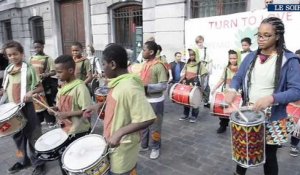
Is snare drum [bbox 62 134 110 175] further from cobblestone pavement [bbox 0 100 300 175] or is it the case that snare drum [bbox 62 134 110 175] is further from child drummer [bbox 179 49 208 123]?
child drummer [bbox 179 49 208 123]

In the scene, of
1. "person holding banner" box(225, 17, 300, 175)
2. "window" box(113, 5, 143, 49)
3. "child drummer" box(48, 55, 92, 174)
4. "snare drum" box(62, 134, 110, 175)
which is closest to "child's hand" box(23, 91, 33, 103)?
"child drummer" box(48, 55, 92, 174)

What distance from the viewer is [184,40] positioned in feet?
29.4

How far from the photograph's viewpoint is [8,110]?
337cm

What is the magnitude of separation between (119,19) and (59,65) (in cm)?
950

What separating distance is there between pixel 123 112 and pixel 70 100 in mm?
972

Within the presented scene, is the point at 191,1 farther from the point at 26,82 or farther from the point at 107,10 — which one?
the point at 26,82

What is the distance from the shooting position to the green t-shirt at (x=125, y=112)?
2.12m

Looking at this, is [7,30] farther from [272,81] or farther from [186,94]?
[272,81]

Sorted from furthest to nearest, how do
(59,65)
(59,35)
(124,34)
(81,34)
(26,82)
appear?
1. (59,35)
2. (81,34)
3. (124,34)
4. (26,82)
5. (59,65)

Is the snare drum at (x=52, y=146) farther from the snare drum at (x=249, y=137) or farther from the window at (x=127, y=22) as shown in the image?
the window at (x=127, y=22)

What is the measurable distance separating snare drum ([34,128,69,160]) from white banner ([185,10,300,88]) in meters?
4.98

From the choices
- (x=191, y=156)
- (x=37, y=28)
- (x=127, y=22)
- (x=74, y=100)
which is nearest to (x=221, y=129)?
(x=191, y=156)

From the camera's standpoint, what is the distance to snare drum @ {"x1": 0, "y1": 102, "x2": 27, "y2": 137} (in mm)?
3236

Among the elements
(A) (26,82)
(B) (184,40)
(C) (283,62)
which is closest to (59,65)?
(A) (26,82)
